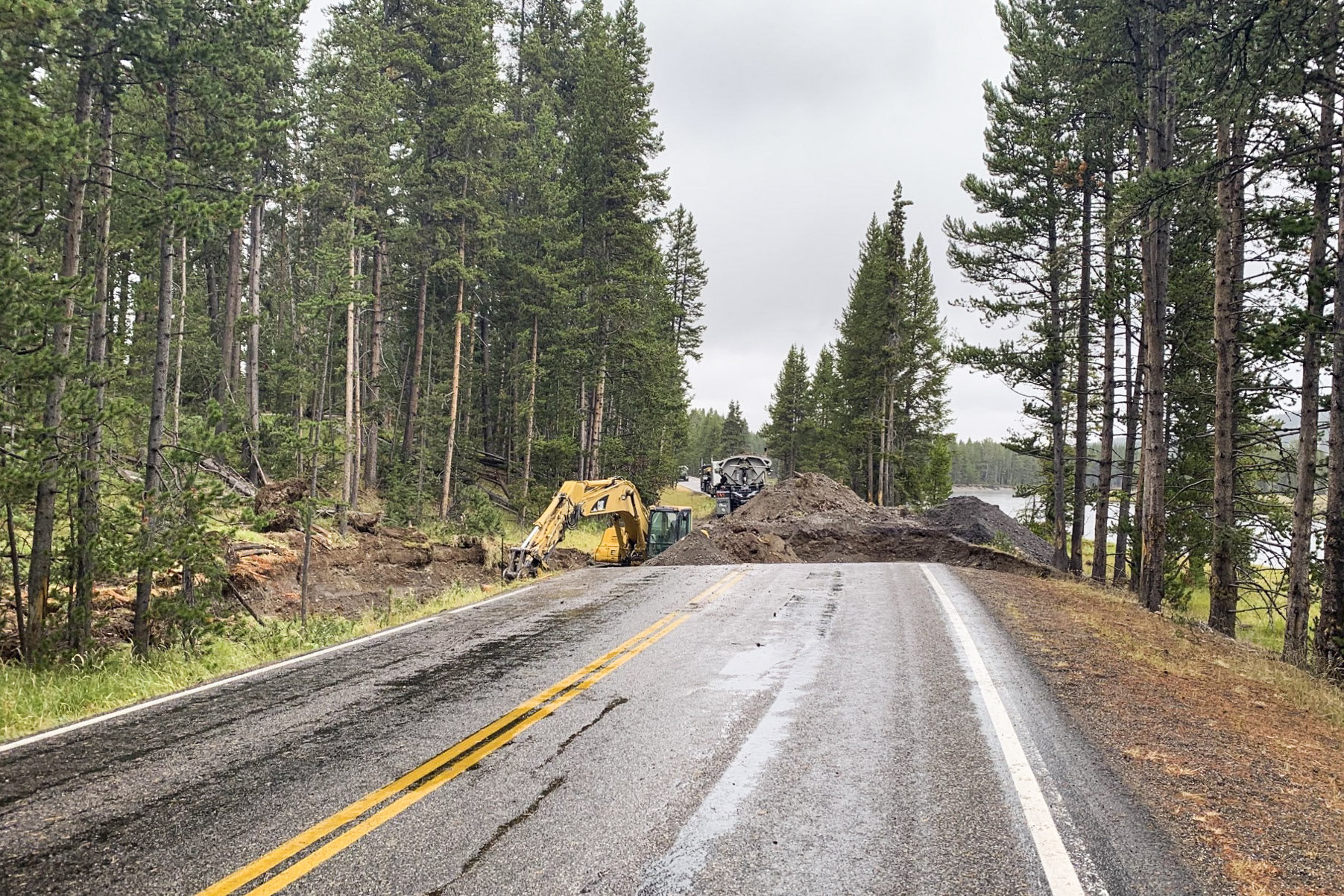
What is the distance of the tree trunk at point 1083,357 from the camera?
68.0 feet

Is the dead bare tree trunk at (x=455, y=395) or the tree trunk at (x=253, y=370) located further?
the dead bare tree trunk at (x=455, y=395)

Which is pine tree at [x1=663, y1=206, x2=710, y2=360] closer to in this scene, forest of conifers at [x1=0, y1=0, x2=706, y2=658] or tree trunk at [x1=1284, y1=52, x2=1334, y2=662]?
forest of conifers at [x1=0, y1=0, x2=706, y2=658]

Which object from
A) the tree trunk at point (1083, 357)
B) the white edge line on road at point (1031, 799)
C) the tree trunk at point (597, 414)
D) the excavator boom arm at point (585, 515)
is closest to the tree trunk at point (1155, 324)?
the tree trunk at point (1083, 357)

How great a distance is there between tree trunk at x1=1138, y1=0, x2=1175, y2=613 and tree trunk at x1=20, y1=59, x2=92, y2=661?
1794cm

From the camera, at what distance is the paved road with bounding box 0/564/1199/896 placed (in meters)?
3.73

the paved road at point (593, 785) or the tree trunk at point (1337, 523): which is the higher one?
the tree trunk at point (1337, 523)

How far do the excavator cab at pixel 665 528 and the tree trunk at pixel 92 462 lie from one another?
13.4m

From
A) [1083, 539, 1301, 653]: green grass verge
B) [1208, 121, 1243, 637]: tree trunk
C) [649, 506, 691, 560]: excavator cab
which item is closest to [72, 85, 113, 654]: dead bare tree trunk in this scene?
[649, 506, 691, 560]: excavator cab

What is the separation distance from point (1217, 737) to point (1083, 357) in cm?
1750

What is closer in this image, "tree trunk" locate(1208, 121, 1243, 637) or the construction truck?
"tree trunk" locate(1208, 121, 1243, 637)

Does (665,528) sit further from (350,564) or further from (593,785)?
(593,785)

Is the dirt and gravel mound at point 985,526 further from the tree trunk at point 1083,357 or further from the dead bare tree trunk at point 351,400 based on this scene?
the dead bare tree trunk at point 351,400

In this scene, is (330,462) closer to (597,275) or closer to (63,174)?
(597,275)

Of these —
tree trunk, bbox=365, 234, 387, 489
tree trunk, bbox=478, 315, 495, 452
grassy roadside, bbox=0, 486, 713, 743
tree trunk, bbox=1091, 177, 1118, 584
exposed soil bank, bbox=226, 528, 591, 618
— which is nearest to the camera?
grassy roadside, bbox=0, 486, 713, 743
